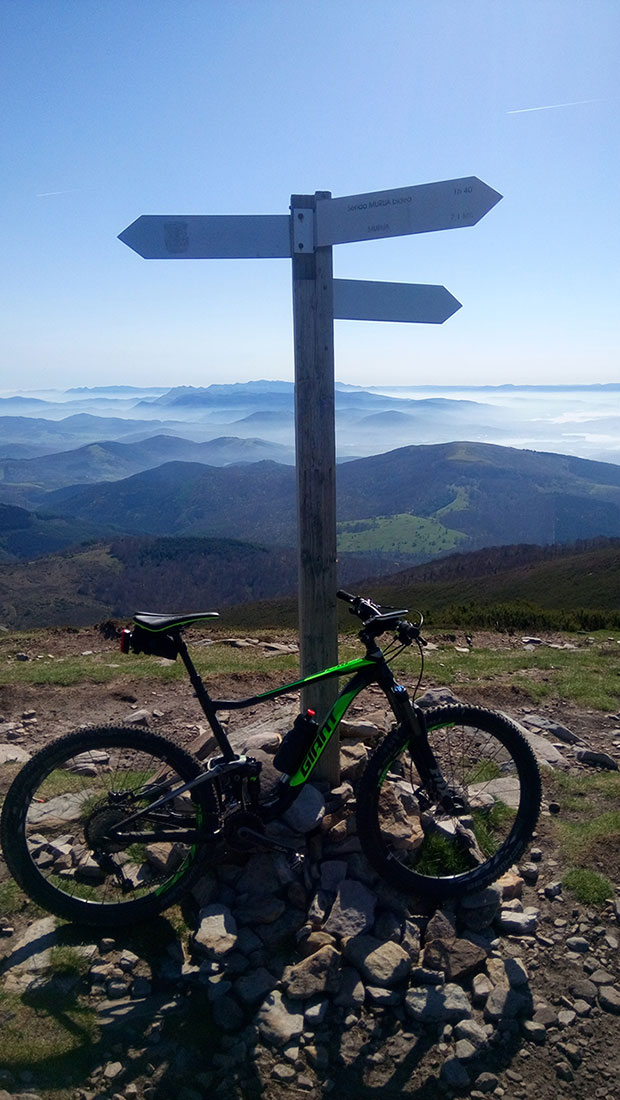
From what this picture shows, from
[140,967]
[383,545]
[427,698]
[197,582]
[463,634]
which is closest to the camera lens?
[140,967]

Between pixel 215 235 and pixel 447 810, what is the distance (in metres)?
3.82

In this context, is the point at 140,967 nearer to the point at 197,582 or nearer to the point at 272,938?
the point at 272,938

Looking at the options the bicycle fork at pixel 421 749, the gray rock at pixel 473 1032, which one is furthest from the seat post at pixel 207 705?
the gray rock at pixel 473 1032

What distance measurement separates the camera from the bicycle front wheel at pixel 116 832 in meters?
3.83

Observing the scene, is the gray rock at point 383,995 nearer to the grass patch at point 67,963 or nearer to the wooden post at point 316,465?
the wooden post at point 316,465

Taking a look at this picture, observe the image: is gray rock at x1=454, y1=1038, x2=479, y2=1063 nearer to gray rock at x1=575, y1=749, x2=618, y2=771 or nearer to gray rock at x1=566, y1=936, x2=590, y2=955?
gray rock at x1=566, y1=936, x2=590, y2=955

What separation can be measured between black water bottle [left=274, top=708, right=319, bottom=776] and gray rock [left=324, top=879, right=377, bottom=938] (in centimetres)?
77

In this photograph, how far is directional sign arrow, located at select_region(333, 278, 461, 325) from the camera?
436 cm

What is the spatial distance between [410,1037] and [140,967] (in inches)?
57.8

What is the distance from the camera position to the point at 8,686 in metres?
9.09

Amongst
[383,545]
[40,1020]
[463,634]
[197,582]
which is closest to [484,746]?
[40,1020]

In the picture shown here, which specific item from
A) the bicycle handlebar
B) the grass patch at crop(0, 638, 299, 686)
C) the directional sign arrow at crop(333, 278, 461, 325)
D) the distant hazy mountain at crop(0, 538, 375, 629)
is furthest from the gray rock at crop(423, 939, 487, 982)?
the distant hazy mountain at crop(0, 538, 375, 629)

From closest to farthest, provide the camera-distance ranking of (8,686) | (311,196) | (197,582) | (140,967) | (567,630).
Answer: (140,967)
(311,196)
(8,686)
(567,630)
(197,582)

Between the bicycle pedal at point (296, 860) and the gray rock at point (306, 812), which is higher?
the gray rock at point (306, 812)
